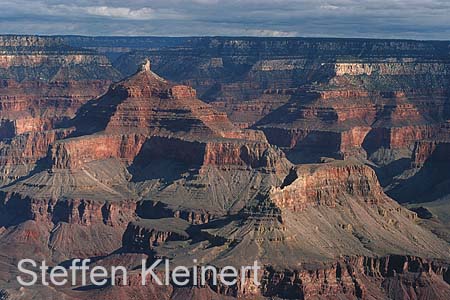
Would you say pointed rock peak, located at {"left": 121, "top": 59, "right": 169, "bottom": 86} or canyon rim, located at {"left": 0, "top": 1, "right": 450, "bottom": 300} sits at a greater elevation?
pointed rock peak, located at {"left": 121, "top": 59, "right": 169, "bottom": 86}

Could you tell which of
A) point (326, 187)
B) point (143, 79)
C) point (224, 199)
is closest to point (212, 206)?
point (224, 199)

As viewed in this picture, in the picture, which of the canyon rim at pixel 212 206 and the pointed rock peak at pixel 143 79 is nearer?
the canyon rim at pixel 212 206

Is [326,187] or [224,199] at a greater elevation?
[326,187]

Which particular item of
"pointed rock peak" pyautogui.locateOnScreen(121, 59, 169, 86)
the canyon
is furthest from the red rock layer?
"pointed rock peak" pyautogui.locateOnScreen(121, 59, 169, 86)

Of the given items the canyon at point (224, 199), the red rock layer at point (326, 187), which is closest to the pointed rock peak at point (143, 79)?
the canyon at point (224, 199)

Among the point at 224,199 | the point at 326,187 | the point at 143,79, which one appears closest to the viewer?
the point at 326,187

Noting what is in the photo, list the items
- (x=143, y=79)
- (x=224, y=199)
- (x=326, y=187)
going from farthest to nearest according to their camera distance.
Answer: (x=143, y=79), (x=224, y=199), (x=326, y=187)

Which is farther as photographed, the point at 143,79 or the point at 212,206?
the point at 143,79

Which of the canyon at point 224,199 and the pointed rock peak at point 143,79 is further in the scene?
the pointed rock peak at point 143,79

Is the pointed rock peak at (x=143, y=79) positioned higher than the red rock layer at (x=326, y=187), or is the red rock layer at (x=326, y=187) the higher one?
the pointed rock peak at (x=143, y=79)

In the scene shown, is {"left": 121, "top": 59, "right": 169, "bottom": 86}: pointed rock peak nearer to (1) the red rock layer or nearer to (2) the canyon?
(2) the canyon

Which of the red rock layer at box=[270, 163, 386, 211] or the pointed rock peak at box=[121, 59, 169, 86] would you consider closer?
the red rock layer at box=[270, 163, 386, 211]

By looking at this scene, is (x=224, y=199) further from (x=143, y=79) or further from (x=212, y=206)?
(x=143, y=79)

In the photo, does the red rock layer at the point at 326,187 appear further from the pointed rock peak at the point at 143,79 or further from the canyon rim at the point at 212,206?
the pointed rock peak at the point at 143,79
